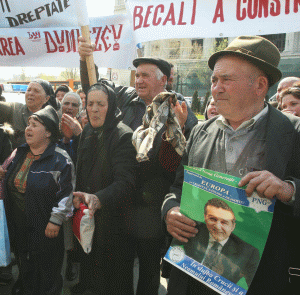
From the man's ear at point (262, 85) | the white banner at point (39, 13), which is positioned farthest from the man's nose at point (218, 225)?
the white banner at point (39, 13)

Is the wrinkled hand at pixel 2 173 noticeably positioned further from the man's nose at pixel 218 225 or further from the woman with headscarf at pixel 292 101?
the woman with headscarf at pixel 292 101

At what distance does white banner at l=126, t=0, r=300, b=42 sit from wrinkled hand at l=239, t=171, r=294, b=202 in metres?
1.87

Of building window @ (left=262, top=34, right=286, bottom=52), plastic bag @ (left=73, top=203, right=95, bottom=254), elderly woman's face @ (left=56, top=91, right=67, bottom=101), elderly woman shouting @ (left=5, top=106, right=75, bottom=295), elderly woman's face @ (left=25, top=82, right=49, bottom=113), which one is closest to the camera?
plastic bag @ (left=73, top=203, right=95, bottom=254)

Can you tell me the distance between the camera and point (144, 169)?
6.92 ft

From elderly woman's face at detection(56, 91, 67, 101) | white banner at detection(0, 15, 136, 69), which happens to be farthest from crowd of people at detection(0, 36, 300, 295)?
elderly woman's face at detection(56, 91, 67, 101)

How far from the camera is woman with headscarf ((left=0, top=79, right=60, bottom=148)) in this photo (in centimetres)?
329

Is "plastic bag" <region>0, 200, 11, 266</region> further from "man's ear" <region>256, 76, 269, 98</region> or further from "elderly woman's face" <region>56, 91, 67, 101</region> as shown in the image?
"elderly woman's face" <region>56, 91, 67, 101</region>

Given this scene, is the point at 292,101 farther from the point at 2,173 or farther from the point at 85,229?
the point at 2,173

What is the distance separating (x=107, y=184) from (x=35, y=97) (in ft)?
5.74

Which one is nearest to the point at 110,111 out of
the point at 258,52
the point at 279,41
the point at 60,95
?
the point at 258,52

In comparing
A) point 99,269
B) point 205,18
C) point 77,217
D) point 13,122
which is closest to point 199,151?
point 77,217

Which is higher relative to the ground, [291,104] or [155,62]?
[155,62]

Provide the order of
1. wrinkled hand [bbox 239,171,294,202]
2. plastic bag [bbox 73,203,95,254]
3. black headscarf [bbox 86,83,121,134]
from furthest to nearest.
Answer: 1. black headscarf [bbox 86,83,121,134]
2. plastic bag [bbox 73,203,95,254]
3. wrinkled hand [bbox 239,171,294,202]

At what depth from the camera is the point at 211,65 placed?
1.50 metres
